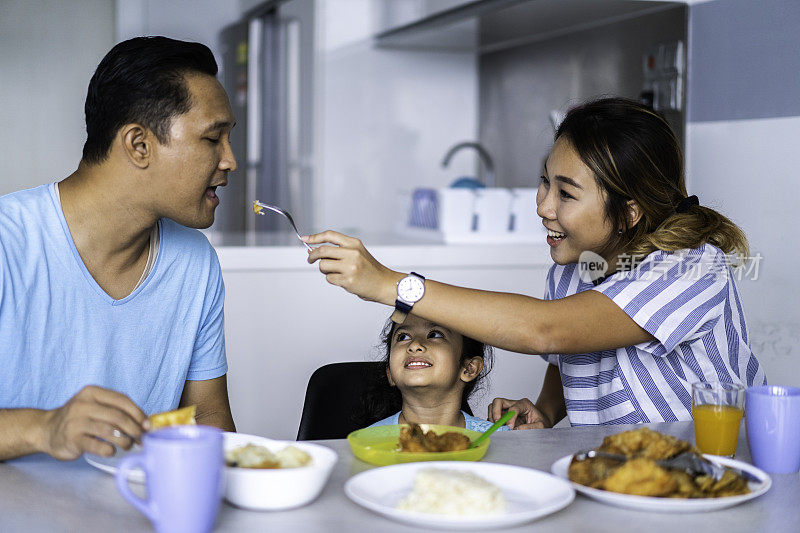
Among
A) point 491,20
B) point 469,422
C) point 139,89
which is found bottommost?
point 469,422

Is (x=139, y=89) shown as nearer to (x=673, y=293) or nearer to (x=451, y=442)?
(x=451, y=442)

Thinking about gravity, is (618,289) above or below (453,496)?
above

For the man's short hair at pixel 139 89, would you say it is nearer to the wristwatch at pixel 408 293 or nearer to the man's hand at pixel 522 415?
the wristwatch at pixel 408 293

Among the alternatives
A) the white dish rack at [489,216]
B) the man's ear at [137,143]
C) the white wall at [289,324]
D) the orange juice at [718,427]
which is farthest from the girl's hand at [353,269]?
the white dish rack at [489,216]

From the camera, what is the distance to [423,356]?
5.18ft

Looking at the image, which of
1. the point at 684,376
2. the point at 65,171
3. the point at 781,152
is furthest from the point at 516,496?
the point at 65,171

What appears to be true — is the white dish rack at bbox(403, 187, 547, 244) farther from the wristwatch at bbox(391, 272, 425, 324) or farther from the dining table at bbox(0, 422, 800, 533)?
the dining table at bbox(0, 422, 800, 533)

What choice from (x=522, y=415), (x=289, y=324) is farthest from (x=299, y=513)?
(x=289, y=324)

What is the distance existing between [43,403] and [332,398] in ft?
1.59

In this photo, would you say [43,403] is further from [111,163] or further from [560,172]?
[560,172]

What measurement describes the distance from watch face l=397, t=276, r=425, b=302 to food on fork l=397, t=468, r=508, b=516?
360 mm

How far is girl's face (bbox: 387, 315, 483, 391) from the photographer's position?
5.15 ft

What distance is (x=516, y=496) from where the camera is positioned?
869 millimetres

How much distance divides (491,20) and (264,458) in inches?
95.8
